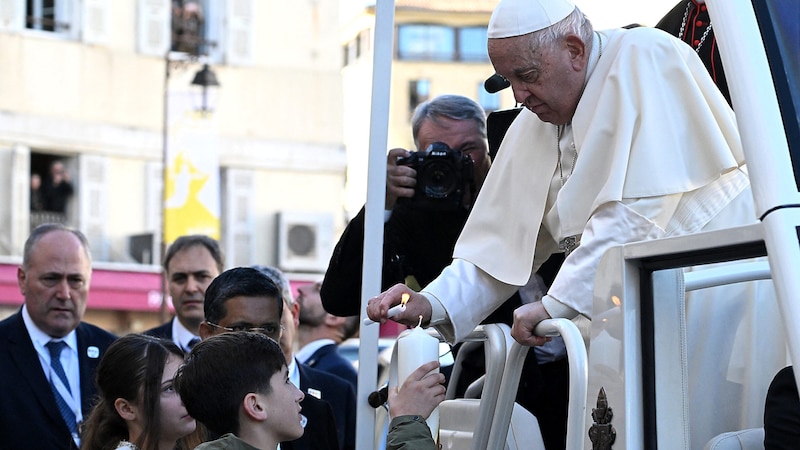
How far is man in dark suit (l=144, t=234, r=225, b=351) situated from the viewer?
646cm

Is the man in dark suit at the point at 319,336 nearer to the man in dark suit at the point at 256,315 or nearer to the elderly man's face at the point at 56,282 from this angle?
A: the elderly man's face at the point at 56,282

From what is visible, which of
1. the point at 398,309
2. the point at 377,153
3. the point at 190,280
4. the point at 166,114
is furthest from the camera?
the point at 166,114

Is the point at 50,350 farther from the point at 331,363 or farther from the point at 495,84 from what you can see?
the point at 495,84

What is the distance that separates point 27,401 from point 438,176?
2.05 m

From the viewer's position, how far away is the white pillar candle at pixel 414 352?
332cm

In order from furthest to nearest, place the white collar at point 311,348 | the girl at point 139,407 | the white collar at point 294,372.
Answer: the white collar at point 311,348 → the white collar at point 294,372 → the girl at point 139,407

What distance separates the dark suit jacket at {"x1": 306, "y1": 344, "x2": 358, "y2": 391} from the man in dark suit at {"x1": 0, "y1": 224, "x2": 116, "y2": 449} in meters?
1.45

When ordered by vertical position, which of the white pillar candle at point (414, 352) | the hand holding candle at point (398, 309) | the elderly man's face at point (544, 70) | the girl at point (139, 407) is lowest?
the girl at point (139, 407)

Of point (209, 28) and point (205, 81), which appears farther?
point (209, 28)

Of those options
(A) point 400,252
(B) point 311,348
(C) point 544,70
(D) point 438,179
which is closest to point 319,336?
(B) point 311,348

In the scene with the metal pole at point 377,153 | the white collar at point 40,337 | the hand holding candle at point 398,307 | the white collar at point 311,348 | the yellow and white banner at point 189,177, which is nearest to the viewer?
the hand holding candle at point 398,307

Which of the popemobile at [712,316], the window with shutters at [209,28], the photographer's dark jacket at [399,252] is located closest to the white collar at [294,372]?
the photographer's dark jacket at [399,252]

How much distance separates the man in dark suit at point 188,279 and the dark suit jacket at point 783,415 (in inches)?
160

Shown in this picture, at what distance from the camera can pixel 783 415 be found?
8.16ft
